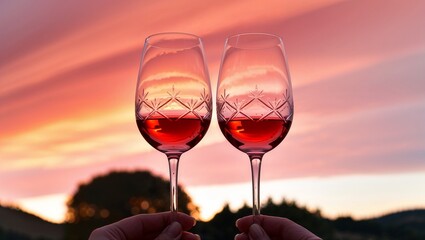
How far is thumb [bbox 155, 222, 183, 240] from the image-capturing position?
305 centimetres

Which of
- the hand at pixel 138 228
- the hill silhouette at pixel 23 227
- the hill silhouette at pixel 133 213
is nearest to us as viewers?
the hand at pixel 138 228

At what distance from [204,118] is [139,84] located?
0.39 metres

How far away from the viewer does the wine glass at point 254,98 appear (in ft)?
9.85

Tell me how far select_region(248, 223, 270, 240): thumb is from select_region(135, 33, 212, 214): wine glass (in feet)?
1.35

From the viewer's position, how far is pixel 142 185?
16688 mm

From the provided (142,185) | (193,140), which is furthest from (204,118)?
(142,185)

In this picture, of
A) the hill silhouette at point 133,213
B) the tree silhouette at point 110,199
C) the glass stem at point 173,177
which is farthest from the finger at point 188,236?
the tree silhouette at point 110,199

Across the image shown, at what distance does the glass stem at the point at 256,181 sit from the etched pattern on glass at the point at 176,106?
13.3 inches

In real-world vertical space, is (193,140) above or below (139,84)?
below

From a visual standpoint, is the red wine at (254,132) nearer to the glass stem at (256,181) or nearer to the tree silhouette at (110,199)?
the glass stem at (256,181)

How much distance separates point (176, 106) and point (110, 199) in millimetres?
13867

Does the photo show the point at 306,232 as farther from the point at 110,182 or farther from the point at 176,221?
the point at 110,182

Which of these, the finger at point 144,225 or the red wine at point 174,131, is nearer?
the red wine at point 174,131

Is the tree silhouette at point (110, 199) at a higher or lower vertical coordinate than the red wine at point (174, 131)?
lower
